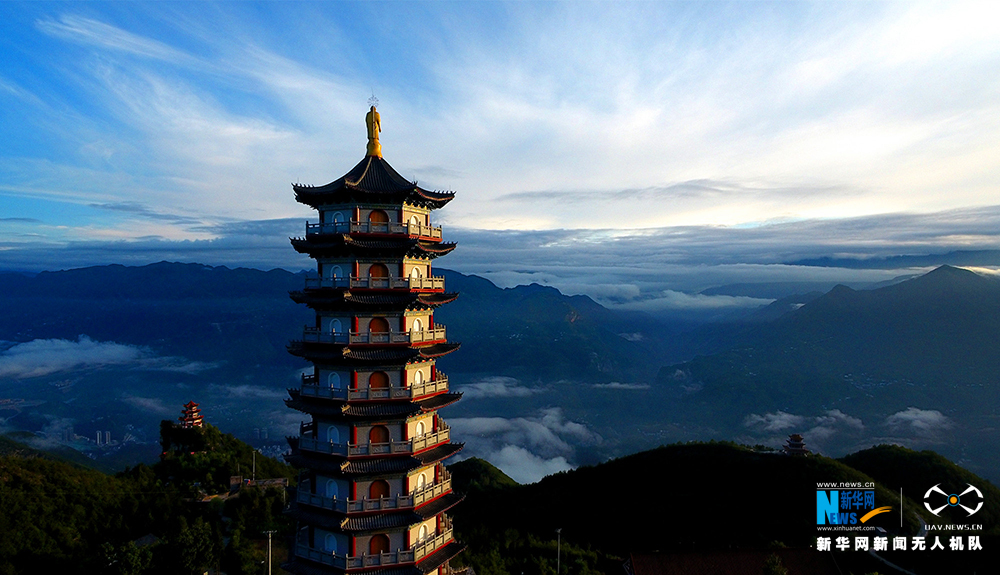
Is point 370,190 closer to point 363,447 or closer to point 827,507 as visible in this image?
point 363,447

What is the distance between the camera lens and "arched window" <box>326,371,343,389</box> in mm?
36312

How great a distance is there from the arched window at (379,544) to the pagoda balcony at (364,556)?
23.7 inches

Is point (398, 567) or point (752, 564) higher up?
point (398, 567)

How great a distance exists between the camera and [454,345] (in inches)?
1531

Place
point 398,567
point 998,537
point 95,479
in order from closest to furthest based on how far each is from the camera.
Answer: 1. point 398,567
2. point 998,537
3. point 95,479

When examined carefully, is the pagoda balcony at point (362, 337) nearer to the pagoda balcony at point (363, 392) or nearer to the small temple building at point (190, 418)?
the pagoda balcony at point (363, 392)

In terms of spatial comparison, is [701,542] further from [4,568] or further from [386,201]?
[4,568]

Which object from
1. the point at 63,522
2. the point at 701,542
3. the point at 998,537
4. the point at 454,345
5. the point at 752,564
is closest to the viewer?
the point at 454,345

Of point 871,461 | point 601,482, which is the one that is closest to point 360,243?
point 601,482

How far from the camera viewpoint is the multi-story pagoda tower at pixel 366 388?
35.4 metres

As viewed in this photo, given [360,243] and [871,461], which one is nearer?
[360,243]

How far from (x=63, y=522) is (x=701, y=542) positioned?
76.2 m

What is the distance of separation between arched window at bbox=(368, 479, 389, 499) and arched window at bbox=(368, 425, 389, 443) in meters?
2.42

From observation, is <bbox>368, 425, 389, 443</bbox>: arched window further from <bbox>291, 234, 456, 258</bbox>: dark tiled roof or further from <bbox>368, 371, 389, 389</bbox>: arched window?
<bbox>291, 234, 456, 258</bbox>: dark tiled roof
